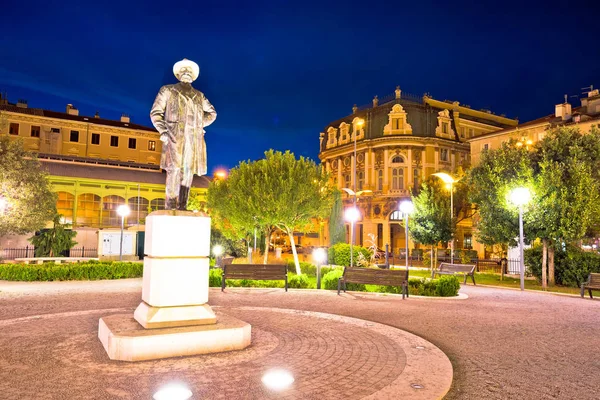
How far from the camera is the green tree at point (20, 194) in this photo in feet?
76.2

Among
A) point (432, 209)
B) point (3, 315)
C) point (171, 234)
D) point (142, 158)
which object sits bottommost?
point (3, 315)

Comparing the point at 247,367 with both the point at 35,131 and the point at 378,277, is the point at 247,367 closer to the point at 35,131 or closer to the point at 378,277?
the point at 378,277

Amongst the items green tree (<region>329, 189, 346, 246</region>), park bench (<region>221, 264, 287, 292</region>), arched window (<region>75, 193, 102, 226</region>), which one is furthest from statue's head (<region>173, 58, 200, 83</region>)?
arched window (<region>75, 193, 102, 226</region>)

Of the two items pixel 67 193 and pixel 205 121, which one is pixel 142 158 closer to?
pixel 67 193

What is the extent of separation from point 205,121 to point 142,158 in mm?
52872

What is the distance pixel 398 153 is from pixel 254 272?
43.0m

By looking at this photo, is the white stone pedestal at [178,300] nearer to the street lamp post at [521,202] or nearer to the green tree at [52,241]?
the street lamp post at [521,202]

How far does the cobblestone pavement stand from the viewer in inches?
201

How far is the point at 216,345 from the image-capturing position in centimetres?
665

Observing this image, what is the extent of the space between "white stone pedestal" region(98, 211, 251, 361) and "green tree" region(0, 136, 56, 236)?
19664mm

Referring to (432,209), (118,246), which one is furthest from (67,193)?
(432,209)

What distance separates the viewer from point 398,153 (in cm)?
5491

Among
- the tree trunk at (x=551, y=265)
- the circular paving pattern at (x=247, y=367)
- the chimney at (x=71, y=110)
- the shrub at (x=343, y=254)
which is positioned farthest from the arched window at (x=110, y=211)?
the tree trunk at (x=551, y=265)

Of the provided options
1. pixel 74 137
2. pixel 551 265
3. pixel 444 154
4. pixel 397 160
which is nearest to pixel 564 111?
pixel 444 154
